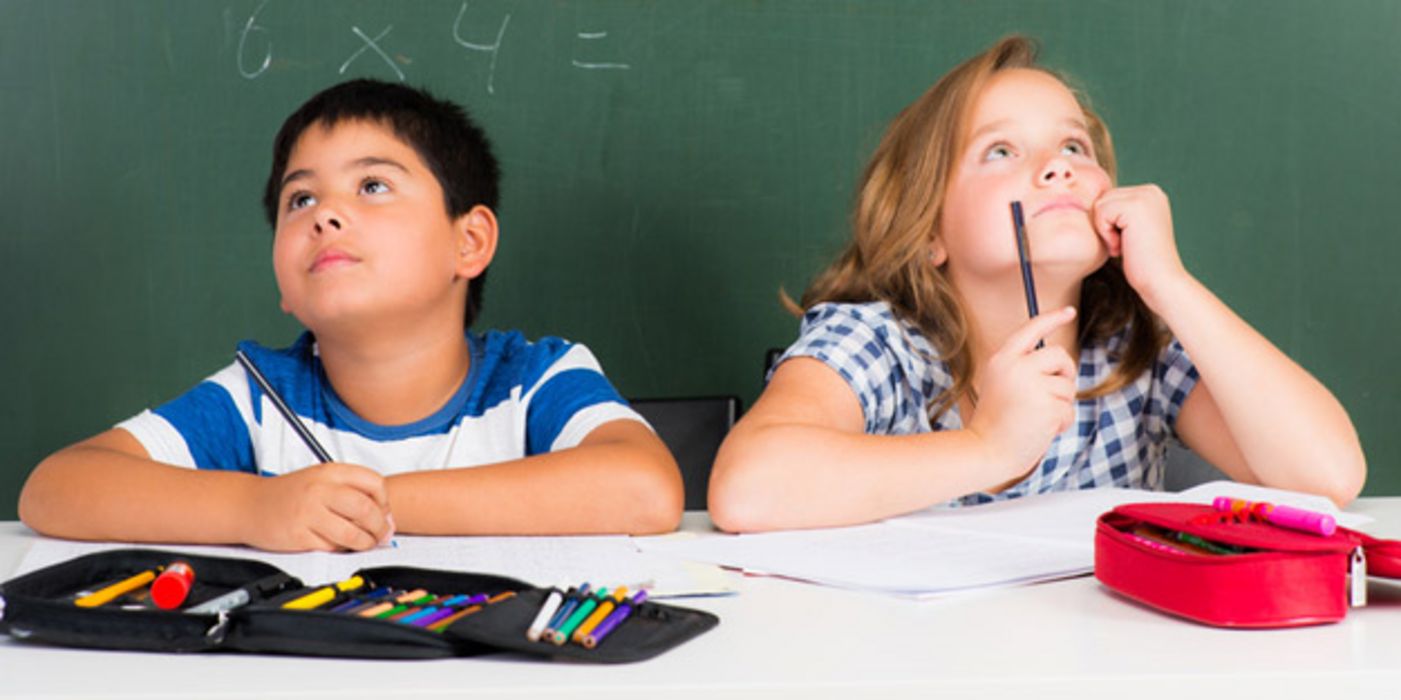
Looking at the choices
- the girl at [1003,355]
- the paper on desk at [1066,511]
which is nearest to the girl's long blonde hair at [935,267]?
the girl at [1003,355]

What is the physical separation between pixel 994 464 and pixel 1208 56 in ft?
4.89

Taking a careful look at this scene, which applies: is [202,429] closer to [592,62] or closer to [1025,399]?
[1025,399]

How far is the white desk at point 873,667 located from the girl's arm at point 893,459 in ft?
1.14

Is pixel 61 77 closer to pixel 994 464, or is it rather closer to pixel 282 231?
pixel 282 231

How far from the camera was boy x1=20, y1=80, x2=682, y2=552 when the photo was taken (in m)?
1.23

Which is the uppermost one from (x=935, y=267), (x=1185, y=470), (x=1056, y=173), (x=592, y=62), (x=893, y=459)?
(x=592, y=62)

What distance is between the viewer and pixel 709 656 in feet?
2.49

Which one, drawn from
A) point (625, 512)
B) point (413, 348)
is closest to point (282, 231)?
point (413, 348)

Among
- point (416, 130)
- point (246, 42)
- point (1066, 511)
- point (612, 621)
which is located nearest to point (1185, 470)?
point (1066, 511)

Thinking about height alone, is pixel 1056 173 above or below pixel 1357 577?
above

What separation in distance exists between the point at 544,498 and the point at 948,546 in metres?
0.37

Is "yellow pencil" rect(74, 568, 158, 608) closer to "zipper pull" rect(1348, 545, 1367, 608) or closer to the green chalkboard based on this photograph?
"zipper pull" rect(1348, 545, 1367, 608)

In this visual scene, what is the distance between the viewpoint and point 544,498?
1.23 meters

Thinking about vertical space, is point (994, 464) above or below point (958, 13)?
below
